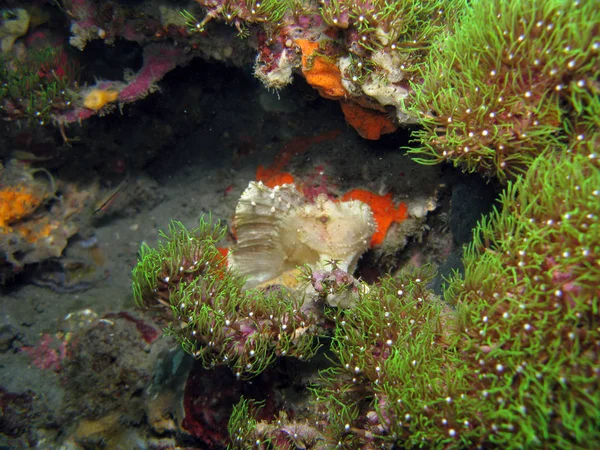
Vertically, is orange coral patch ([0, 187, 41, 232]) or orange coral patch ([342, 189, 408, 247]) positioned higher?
orange coral patch ([342, 189, 408, 247])

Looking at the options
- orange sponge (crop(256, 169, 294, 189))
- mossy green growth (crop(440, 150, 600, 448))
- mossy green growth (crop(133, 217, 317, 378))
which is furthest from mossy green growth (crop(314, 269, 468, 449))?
orange sponge (crop(256, 169, 294, 189))

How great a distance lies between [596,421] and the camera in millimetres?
2016

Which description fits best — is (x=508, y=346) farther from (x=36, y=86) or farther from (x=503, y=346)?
(x=36, y=86)

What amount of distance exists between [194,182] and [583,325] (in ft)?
15.4

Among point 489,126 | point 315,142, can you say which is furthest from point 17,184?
point 489,126

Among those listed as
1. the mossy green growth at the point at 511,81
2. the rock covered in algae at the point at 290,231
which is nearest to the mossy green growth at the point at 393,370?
the rock covered in algae at the point at 290,231

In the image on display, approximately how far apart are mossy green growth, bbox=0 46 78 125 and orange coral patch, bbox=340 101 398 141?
10.3ft

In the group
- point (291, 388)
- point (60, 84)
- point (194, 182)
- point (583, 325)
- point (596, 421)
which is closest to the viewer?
point (596, 421)

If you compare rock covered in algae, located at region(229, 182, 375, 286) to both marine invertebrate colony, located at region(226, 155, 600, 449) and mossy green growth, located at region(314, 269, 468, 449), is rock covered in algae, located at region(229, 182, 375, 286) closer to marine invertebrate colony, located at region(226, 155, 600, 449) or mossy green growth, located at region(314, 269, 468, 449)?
mossy green growth, located at region(314, 269, 468, 449)

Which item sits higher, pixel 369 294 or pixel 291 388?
pixel 369 294

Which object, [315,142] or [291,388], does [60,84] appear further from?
[291,388]

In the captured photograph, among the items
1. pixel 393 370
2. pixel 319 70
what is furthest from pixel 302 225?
pixel 393 370

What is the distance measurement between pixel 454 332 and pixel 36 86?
4.92 metres

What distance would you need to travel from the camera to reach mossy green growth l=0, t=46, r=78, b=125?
4.07 m
